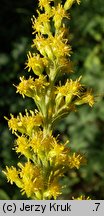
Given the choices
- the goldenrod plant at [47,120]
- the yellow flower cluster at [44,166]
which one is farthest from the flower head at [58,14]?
the yellow flower cluster at [44,166]

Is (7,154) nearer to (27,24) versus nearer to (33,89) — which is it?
(27,24)

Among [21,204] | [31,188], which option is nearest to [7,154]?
[21,204]

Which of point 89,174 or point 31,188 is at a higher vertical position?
point 89,174

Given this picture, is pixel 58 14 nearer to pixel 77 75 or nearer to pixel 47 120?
pixel 47 120

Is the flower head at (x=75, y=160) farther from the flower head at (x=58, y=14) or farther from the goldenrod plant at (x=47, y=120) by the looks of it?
the flower head at (x=58, y=14)

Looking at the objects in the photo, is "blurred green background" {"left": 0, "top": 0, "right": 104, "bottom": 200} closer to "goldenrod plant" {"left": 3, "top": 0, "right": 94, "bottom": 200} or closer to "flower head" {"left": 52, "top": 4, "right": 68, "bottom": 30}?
"goldenrod plant" {"left": 3, "top": 0, "right": 94, "bottom": 200}

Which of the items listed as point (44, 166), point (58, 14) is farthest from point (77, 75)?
point (44, 166)

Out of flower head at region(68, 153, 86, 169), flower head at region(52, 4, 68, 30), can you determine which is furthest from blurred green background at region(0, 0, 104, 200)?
flower head at region(52, 4, 68, 30)
